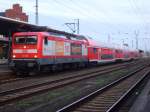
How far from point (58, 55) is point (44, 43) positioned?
2998 millimetres

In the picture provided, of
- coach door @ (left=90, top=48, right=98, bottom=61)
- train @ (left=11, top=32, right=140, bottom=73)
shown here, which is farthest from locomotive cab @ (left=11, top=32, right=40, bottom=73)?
coach door @ (left=90, top=48, right=98, bottom=61)

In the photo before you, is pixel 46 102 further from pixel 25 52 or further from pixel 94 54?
pixel 94 54

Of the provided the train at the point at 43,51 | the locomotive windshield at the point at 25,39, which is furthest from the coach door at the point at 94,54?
the locomotive windshield at the point at 25,39

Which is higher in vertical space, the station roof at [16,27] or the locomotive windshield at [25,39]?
the station roof at [16,27]

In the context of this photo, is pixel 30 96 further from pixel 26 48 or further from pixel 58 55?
pixel 58 55

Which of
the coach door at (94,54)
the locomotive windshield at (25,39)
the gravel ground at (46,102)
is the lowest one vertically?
the gravel ground at (46,102)

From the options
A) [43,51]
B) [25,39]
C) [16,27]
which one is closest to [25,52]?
[25,39]

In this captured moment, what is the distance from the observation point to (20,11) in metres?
93.6

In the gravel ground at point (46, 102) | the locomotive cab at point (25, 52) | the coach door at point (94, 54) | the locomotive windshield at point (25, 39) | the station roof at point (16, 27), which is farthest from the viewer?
the coach door at point (94, 54)

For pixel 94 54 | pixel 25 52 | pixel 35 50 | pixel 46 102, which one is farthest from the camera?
pixel 94 54

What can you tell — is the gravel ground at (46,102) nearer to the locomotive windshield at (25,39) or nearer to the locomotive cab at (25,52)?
the locomotive cab at (25,52)

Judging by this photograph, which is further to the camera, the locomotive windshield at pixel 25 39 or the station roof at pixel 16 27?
the station roof at pixel 16 27

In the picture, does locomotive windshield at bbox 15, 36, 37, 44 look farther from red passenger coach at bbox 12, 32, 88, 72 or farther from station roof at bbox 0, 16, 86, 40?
station roof at bbox 0, 16, 86, 40

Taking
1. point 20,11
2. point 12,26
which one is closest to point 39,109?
point 12,26
